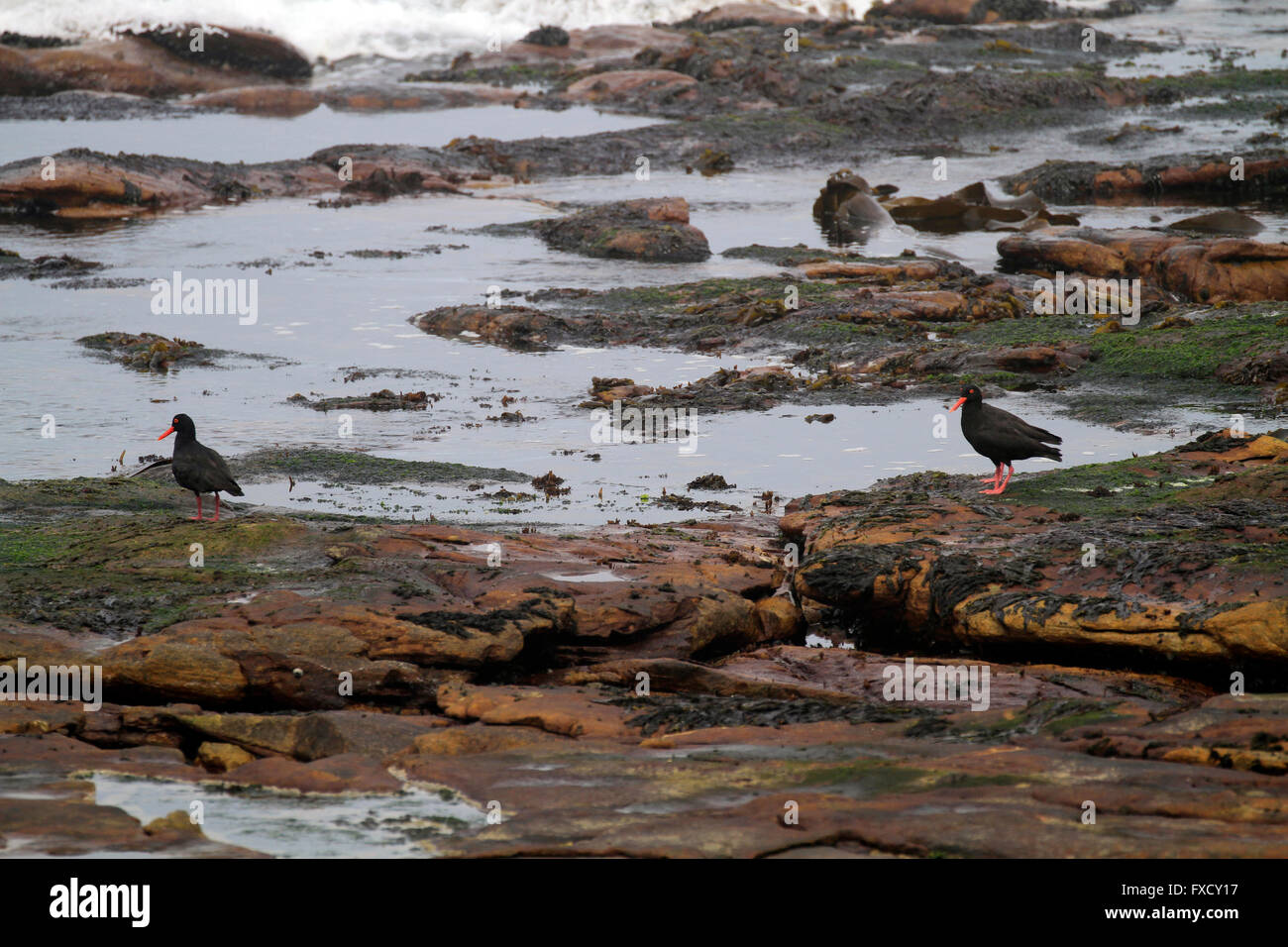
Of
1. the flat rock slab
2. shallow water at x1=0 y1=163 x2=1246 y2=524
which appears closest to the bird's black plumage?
the flat rock slab

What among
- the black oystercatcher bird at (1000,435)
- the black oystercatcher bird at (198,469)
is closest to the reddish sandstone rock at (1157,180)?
the black oystercatcher bird at (1000,435)

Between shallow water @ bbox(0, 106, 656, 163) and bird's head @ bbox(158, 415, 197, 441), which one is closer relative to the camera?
bird's head @ bbox(158, 415, 197, 441)

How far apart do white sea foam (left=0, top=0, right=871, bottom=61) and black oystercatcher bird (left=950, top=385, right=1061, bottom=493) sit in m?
43.8

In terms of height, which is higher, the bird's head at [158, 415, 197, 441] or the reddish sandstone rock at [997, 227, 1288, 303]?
the reddish sandstone rock at [997, 227, 1288, 303]

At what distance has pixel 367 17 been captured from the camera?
55.8m

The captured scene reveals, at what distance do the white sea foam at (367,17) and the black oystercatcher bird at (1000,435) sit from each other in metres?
43.8

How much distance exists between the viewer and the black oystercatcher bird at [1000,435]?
11.4 metres

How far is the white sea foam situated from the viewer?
166ft

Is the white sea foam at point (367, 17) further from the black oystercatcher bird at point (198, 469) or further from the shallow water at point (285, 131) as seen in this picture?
the black oystercatcher bird at point (198, 469)

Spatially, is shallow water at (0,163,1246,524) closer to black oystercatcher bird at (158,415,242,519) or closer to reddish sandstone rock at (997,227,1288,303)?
black oystercatcher bird at (158,415,242,519)

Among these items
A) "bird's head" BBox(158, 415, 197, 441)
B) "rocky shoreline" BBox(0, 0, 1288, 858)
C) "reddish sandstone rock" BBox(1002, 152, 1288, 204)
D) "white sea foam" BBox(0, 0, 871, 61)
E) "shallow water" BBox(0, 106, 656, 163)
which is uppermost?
"white sea foam" BBox(0, 0, 871, 61)

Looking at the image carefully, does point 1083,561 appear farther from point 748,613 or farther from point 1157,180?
point 1157,180

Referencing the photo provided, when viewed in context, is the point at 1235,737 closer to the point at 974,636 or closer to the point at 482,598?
the point at 974,636

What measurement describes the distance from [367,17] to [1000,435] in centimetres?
4989
